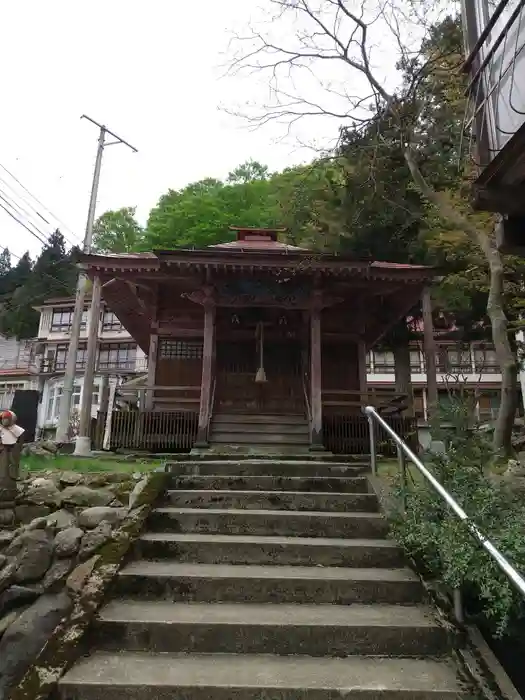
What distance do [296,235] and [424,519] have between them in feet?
49.1

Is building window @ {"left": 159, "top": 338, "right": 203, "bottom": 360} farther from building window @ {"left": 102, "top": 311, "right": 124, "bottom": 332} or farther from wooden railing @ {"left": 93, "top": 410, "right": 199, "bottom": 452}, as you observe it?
building window @ {"left": 102, "top": 311, "right": 124, "bottom": 332}

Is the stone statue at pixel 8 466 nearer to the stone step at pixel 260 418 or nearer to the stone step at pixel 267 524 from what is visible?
the stone step at pixel 267 524

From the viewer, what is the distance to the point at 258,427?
10.5 meters

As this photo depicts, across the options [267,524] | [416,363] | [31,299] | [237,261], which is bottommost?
[267,524]

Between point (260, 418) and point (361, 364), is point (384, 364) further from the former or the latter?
point (260, 418)

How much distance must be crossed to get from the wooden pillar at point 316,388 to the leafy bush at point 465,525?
4.50m

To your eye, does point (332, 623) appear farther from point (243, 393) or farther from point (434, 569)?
point (243, 393)

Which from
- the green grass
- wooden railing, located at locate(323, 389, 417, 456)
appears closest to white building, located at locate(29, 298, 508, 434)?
wooden railing, located at locate(323, 389, 417, 456)

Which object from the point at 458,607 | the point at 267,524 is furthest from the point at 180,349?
the point at 458,607

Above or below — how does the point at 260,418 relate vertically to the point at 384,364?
below

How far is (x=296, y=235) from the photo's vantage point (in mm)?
17922

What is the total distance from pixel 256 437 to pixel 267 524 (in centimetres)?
529

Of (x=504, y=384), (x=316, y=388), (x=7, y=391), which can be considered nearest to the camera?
(x=504, y=384)

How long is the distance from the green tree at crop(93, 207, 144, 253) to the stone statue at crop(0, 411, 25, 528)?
91.1 feet
